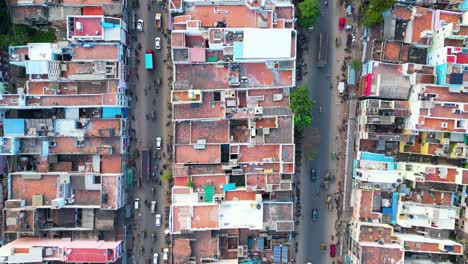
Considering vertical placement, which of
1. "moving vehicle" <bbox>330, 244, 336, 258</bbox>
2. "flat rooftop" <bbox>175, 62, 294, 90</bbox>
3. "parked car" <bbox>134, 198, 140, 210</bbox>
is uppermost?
"flat rooftop" <bbox>175, 62, 294, 90</bbox>

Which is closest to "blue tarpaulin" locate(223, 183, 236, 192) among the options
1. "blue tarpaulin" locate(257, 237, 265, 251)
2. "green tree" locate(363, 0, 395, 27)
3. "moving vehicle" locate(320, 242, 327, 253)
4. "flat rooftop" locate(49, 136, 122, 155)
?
"blue tarpaulin" locate(257, 237, 265, 251)

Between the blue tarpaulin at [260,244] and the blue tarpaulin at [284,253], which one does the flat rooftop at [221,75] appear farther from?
the blue tarpaulin at [284,253]

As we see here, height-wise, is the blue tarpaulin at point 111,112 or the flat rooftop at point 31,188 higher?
the blue tarpaulin at point 111,112

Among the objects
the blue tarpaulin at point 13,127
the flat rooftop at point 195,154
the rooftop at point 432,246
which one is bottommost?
the rooftop at point 432,246

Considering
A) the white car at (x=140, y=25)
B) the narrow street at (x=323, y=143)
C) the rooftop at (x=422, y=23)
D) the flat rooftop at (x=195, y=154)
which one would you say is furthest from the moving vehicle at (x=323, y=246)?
the white car at (x=140, y=25)

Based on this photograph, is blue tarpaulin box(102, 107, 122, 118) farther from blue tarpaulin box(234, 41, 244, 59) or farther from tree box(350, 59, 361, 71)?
→ tree box(350, 59, 361, 71)

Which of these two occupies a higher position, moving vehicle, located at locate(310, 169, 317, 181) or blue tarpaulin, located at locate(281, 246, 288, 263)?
moving vehicle, located at locate(310, 169, 317, 181)

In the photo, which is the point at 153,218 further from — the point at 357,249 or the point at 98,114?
the point at 357,249

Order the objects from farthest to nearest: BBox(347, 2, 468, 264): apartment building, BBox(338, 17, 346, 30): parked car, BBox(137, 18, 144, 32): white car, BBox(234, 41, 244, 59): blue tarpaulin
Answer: BBox(338, 17, 346, 30): parked car → BBox(137, 18, 144, 32): white car → BBox(347, 2, 468, 264): apartment building → BBox(234, 41, 244, 59): blue tarpaulin
